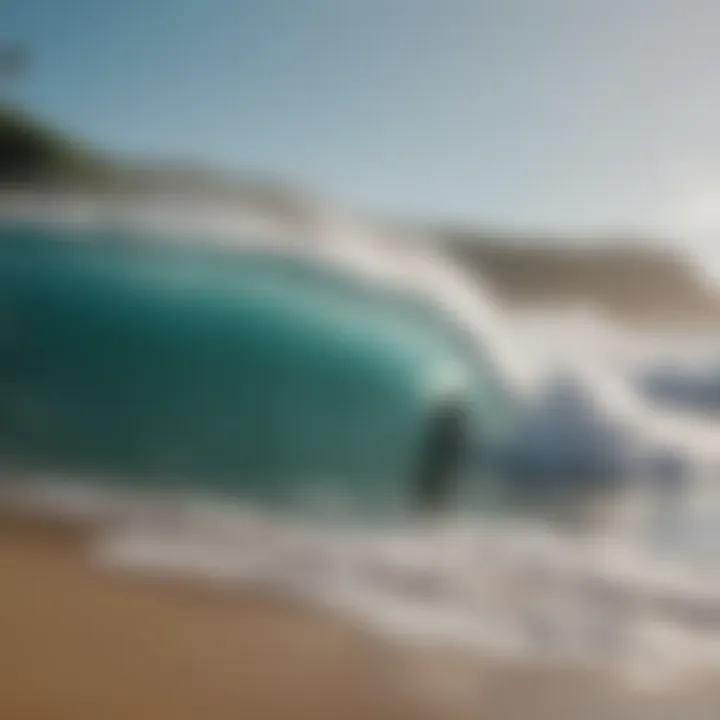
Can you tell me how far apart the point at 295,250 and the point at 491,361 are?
0.81ft

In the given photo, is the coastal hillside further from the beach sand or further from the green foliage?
the beach sand

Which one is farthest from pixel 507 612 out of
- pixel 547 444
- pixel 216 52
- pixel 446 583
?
pixel 216 52

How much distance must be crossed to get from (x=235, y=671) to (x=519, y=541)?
0.32m

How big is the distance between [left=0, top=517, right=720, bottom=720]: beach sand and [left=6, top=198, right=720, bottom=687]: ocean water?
0.02m

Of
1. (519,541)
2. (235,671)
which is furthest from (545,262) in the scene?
(235,671)

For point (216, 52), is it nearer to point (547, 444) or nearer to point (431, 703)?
point (547, 444)

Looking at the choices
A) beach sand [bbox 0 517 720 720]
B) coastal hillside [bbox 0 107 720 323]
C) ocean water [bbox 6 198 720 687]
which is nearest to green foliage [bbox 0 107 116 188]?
coastal hillside [bbox 0 107 720 323]

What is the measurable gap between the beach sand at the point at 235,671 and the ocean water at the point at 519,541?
2 cm

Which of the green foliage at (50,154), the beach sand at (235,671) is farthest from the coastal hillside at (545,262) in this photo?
the beach sand at (235,671)

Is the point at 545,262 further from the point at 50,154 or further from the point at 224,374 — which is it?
the point at 50,154

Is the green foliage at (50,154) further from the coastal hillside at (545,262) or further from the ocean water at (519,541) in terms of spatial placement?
the ocean water at (519,541)

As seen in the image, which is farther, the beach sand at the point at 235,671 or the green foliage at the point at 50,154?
the green foliage at the point at 50,154

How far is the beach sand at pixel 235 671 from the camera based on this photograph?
1.03 meters

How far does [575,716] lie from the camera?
1024 mm
